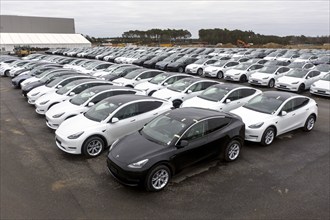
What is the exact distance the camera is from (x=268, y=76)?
20.1 m

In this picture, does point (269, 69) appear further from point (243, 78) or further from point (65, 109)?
point (65, 109)

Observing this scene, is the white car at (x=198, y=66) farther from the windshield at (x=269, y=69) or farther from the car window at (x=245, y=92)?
the car window at (x=245, y=92)

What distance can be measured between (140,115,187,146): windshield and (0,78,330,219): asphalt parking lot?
1.04m

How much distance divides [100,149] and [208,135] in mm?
3263

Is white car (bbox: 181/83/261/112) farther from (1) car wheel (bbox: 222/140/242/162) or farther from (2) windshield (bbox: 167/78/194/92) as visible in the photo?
(1) car wheel (bbox: 222/140/242/162)

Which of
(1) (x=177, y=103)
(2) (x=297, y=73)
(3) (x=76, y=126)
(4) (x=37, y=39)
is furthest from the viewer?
(4) (x=37, y=39)

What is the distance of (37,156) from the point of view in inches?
337

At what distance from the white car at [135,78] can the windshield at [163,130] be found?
9491 millimetres

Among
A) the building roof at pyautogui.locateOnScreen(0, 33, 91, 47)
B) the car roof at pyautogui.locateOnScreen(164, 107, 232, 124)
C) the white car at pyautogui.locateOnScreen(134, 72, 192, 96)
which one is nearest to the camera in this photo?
the car roof at pyautogui.locateOnScreen(164, 107, 232, 124)

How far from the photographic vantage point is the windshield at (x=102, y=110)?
899cm

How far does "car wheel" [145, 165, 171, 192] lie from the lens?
6.37 m

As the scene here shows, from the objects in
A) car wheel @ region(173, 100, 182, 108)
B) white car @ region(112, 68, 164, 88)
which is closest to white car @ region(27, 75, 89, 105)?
white car @ region(112, 68, 164, 88)

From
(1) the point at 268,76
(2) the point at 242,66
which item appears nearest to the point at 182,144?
(1) the point at 268,76

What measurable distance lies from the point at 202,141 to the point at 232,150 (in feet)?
4.23
